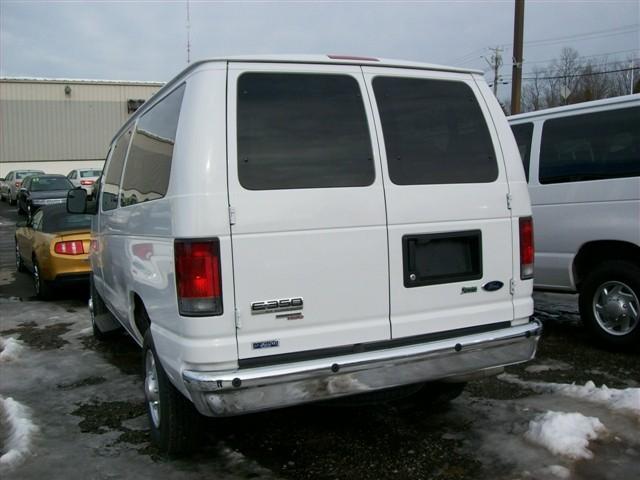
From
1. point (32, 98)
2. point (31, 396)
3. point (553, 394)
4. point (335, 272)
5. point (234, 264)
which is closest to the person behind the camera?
point (234, 264)

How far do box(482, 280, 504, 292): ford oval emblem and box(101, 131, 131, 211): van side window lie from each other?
9.31 ft

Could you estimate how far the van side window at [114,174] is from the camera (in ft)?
16.0

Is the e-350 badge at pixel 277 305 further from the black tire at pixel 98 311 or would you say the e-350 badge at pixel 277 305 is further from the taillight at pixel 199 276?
the black tire at pixel 98 311

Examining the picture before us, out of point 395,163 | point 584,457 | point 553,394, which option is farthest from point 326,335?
point 553,394

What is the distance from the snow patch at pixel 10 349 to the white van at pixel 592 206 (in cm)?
517

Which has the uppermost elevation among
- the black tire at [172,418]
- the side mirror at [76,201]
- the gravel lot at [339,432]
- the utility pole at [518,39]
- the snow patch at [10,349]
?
the utility pole at [518,39]

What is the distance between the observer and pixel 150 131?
12.8ft

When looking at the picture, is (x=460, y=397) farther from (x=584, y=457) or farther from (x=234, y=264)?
(x=234, y=264)

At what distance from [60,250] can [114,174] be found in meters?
3.64

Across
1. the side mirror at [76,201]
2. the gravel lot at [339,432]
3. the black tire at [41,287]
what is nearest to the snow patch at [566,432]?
the gravel lot at [339,432]

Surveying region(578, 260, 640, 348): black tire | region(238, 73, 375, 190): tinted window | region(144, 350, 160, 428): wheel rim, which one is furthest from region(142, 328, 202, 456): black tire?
region(578, 260, 640, 348): black tire

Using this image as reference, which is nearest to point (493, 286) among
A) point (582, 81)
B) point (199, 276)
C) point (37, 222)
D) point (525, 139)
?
point (199, 276)

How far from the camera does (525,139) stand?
6.15 metres

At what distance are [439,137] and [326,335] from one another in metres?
1.32
